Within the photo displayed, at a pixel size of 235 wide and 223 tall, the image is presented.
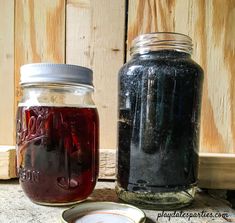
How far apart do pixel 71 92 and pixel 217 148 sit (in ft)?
1.10

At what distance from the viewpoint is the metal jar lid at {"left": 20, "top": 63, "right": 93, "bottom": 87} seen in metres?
0.40

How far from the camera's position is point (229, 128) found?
1.90ft

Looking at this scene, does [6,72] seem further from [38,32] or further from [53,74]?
[53,74]

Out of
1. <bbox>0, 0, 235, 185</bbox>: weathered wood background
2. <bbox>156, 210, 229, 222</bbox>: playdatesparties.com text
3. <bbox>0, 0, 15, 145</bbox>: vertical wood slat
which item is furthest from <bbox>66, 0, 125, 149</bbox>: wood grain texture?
<bbox>156, 210, 229, 222</bbox>: playdatesparties.com text

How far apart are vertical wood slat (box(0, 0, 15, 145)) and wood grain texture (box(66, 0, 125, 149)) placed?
127 millimetres

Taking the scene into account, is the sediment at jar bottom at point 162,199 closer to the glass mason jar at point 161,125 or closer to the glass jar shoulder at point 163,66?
the glass mason jar at point 161,125

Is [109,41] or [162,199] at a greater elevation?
[109,41]

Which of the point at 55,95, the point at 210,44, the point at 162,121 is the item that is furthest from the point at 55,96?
the point at 210,44

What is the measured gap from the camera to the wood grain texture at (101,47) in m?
0.59

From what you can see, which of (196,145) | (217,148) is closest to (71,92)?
(196,145)

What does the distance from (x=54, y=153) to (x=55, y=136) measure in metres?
0.02

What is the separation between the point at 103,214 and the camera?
381mm

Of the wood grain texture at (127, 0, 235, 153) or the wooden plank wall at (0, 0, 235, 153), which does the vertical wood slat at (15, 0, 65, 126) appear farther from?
the wood grain texture at (127, 0, 235, 153)

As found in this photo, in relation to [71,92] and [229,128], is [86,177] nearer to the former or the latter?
[71,92]
